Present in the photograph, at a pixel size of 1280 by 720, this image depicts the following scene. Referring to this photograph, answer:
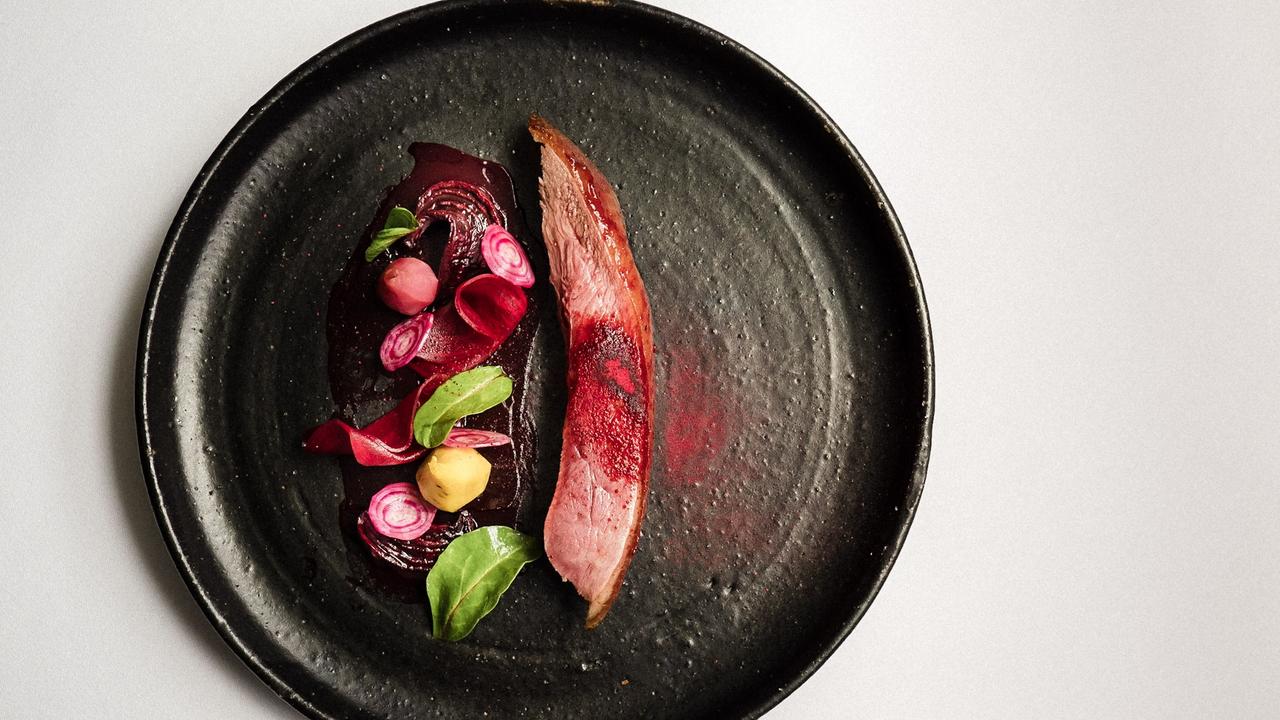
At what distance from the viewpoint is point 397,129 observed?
73.5 inches

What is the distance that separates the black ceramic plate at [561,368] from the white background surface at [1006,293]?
0.63 feet

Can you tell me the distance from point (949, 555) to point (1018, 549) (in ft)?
0.59

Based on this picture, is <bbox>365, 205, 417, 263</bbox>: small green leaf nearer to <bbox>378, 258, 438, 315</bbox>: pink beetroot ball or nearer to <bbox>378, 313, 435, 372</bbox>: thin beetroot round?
<bbox>378, 258, 438, 315</bbox>: pink beetroot ball

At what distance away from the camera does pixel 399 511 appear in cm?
179

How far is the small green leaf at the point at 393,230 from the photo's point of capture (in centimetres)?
177

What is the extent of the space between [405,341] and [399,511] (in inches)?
14.5

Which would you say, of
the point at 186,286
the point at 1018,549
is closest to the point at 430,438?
the point at 186,286

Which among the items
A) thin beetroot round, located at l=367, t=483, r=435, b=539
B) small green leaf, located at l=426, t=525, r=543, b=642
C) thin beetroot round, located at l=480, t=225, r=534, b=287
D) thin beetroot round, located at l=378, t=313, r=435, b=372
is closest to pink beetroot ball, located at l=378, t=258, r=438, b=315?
thin beetroot round, located at l=378, t=313, r=435, b=372

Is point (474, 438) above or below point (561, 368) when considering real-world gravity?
below

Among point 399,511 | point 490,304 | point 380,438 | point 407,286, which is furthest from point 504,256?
point 399,511

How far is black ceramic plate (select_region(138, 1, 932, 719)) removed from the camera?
180cm

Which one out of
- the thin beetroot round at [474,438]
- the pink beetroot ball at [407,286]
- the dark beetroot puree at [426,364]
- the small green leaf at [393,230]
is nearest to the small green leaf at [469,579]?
the dark beetroot puree at [426,364]

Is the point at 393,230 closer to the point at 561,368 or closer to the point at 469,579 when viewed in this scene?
the point at 561,368

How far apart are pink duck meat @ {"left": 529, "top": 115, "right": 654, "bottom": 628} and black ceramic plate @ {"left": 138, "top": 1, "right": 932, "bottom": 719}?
0.09 metres
